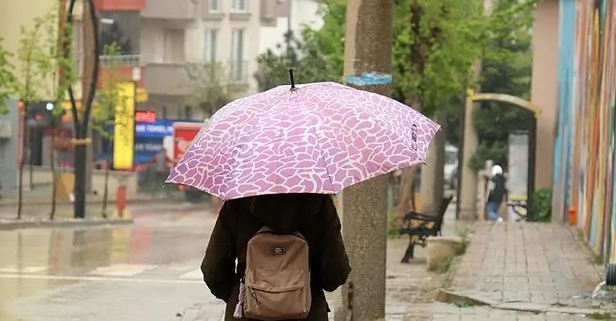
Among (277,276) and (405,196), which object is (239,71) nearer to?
(405,196)

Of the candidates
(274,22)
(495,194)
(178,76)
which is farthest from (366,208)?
(274,22)

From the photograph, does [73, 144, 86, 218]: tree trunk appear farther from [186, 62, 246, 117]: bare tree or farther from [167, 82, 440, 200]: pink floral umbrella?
[167, 82, 440, 200]: pink floral umbrella

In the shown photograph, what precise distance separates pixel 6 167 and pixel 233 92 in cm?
1200

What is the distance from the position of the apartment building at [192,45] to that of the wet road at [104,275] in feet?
78.4

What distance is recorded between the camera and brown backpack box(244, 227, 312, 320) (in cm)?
488

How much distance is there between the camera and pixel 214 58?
5000 centimetres

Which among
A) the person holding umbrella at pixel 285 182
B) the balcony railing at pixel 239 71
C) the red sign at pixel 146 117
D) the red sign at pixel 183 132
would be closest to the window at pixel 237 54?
the balcony railing at pixel 239 71

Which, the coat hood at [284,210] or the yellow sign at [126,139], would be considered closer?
the coat hood at [284,210]

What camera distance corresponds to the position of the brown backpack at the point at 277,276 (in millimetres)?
4879

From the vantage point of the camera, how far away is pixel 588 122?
64.4ft

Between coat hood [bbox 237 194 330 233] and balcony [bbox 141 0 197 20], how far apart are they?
44218mm

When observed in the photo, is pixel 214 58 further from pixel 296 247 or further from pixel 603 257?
pixel 296 247

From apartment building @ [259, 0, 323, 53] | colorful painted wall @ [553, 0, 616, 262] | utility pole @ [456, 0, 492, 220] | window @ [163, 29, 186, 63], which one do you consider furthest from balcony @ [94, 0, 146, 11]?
colorful painted wall @ [553, 0, 616, 262]

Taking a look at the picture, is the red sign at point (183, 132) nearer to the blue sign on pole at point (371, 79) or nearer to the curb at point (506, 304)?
the curb at point (506, 304)
